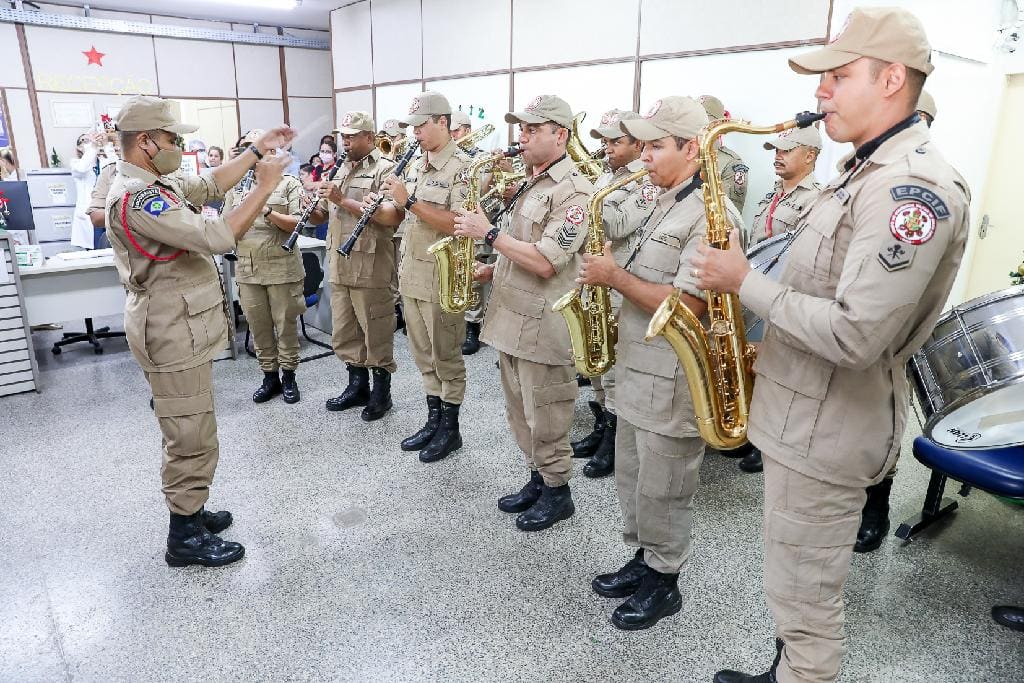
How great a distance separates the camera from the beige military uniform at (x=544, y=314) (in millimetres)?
2740

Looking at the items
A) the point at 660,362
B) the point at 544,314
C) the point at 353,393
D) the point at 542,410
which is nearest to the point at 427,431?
the point at 353,393

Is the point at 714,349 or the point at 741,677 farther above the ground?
the point at 714,349

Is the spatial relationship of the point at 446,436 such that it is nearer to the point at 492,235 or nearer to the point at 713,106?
the point at 492,235

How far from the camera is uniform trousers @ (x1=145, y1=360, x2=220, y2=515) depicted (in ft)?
8.68

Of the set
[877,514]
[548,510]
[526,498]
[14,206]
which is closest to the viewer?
[877,514]

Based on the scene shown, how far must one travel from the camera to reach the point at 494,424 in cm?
429

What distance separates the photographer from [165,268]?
2.54m

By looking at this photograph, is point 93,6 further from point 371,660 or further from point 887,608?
point 887,608

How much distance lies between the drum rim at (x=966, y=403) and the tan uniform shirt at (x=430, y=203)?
2.40 meters

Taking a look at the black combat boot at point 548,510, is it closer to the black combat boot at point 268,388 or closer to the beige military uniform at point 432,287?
the beige military uniform at point 432,287

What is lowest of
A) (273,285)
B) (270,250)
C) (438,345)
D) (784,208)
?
(438,345)

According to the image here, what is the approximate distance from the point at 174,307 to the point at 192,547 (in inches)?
40.1

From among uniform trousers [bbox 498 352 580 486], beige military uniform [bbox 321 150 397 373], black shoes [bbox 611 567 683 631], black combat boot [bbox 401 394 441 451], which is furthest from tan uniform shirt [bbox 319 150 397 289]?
black shoes [bbox 611 567 683 631]

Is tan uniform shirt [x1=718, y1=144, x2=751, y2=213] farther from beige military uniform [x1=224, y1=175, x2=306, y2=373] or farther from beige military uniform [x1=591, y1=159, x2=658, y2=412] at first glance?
beige military uniform [x1=224, y1=175, x2=306, y2=373]
